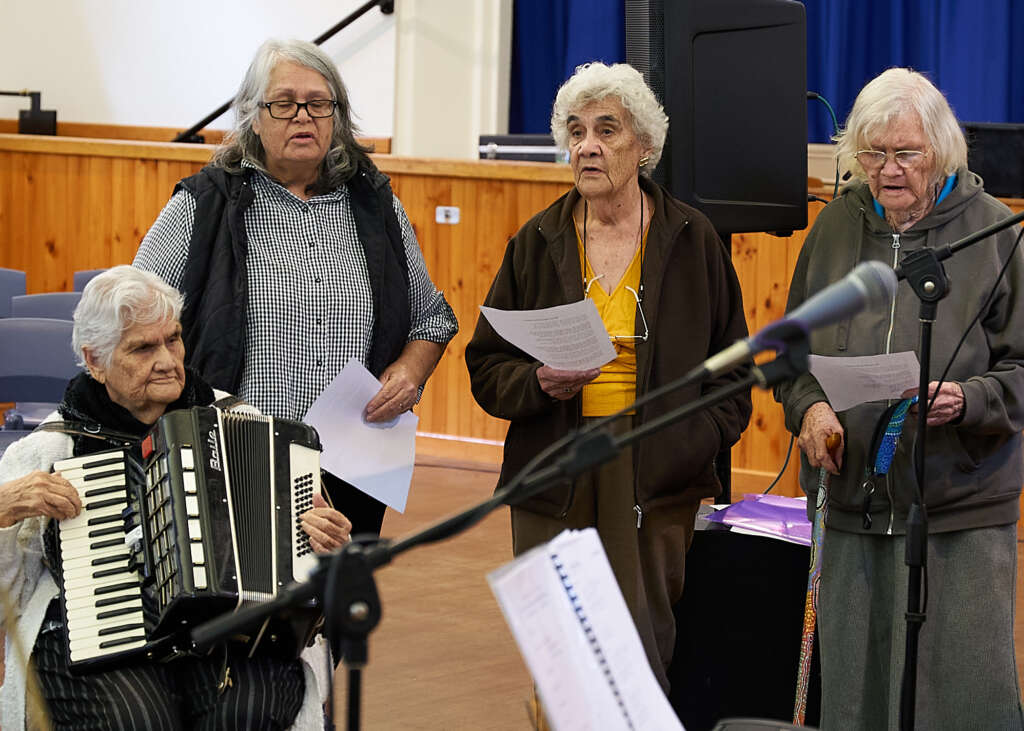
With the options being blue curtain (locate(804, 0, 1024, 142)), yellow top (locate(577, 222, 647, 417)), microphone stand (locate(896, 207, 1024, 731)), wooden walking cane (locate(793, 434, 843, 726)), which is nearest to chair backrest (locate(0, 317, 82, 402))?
yellow top (locate(577, 222, 647, 417))

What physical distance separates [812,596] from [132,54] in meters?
7.80

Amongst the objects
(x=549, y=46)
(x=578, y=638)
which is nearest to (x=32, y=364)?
(x=578, y=638)

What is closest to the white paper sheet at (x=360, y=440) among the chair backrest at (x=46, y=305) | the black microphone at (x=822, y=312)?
the black microphone at (x=822, y=312)

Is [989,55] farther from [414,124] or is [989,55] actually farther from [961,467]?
[961,467]

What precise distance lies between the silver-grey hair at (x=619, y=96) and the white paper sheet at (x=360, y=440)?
28.1 inches

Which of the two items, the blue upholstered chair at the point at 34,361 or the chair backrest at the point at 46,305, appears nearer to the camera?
the blue upholstered chair at the point at 34,361

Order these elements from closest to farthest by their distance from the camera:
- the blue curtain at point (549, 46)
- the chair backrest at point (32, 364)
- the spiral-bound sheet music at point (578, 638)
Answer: the spiral-bound sheet music at point (578, 638), the chair backrest at point (32, 364), the blue curtain at point (549, 46)

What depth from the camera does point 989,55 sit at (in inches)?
277

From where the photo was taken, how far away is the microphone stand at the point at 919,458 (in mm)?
2369

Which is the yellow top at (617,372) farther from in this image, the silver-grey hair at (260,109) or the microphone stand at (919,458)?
the silver-grey hair at (260,109)

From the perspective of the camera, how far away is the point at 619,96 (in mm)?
2863

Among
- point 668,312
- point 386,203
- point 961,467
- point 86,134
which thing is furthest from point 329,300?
point 86,134

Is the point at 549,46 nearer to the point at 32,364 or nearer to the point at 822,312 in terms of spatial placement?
the point at 32,364

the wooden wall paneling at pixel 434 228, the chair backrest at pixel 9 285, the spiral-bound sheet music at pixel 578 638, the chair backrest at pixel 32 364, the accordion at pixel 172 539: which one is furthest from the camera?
the wooden wall paneling at pixel 434 228
